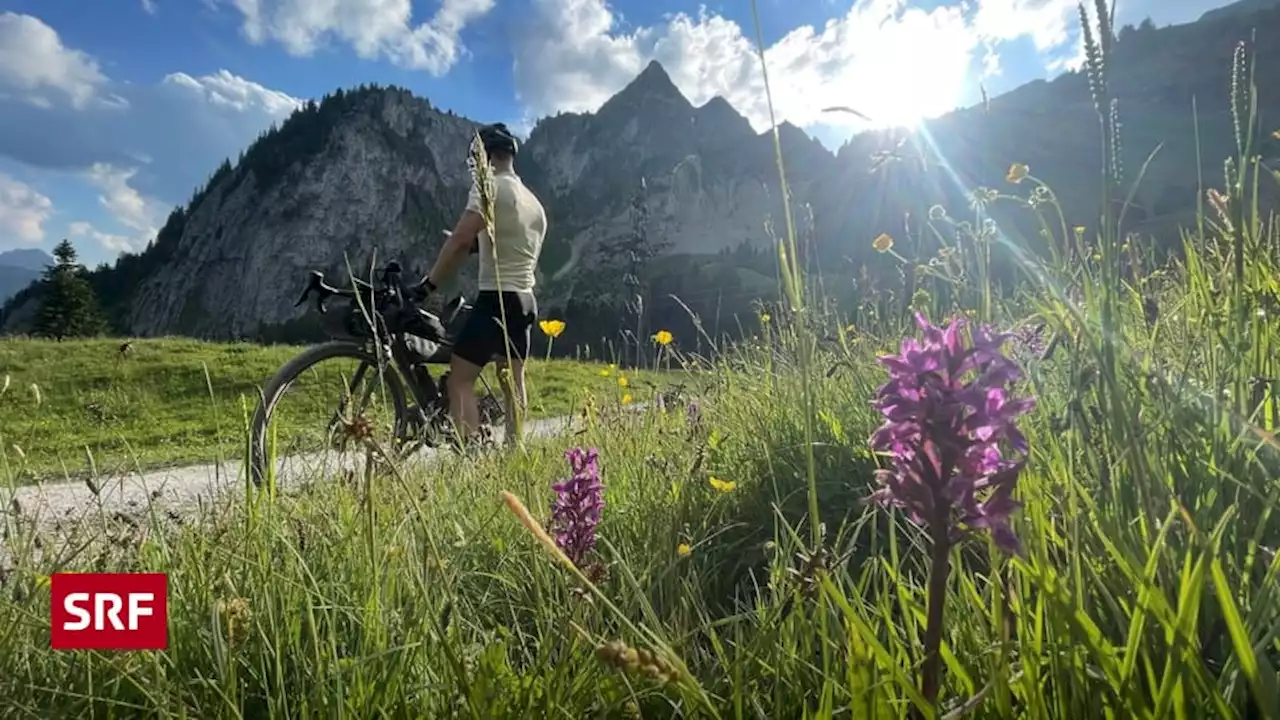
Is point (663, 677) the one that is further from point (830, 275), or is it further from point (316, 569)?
point (830, 275)

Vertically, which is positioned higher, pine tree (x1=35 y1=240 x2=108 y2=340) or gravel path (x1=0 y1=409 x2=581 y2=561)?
pine tree (x1=35 y1=240 x2=108 y2=340)

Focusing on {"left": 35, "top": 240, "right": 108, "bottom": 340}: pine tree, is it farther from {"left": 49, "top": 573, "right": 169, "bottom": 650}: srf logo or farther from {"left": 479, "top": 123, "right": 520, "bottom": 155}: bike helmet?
{"left": 49, "top": 573, "right": 169, "bottom": 650}: srf logo

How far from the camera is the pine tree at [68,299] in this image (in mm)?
65000

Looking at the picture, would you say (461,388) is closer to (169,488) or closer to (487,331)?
(487,331)

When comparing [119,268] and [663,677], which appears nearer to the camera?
[663,677]

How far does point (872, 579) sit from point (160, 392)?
50.2ft

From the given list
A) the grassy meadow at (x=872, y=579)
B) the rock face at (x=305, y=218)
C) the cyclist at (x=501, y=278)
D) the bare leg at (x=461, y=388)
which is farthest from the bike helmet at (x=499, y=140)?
the rock face at (x=305, y=218)

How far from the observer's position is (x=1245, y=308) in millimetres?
1700

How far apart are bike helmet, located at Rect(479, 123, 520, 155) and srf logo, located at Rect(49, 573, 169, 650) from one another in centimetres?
471

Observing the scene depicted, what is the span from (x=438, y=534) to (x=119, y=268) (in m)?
213

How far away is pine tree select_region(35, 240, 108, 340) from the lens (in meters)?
65.0

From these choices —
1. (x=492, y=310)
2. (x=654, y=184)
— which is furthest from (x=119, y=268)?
(x=492, y=310)

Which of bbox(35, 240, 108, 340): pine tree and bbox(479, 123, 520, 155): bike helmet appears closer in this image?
bbox(479, 123, 520, 155): bike helmet

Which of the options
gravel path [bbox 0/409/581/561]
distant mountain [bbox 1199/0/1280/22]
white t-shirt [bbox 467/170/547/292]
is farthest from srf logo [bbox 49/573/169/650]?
distant mountain [bbox 1199/0/1280/22]
